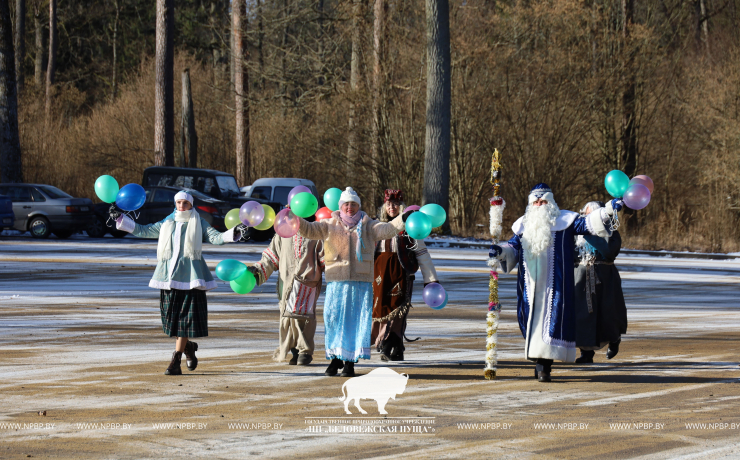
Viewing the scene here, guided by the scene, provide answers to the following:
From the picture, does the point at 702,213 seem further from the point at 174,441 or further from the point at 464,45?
the point at 174,441

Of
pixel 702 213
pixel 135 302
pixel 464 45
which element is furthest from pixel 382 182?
pixel 135 302

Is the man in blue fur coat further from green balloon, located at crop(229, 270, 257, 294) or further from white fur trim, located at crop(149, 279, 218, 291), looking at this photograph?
white fur trim, located at crop(149, 279, 218, 291)

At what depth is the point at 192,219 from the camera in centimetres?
905

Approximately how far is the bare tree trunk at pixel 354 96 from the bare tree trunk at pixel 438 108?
3401 millimetres

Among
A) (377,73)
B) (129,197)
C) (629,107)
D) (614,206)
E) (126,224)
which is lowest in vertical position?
(126,224)

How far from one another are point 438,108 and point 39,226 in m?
→ 11.8

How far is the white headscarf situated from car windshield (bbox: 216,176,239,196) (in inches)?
760

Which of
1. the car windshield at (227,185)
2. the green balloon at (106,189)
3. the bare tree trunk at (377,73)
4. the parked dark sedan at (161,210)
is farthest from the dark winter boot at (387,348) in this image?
the bare tree trunk at (377,73)

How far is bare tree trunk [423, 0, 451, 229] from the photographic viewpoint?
28375 mm

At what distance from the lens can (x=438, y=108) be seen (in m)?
28.7

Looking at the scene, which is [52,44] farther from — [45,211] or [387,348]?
[387,348]

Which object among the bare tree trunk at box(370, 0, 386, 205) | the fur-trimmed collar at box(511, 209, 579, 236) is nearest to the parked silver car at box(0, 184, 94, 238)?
the bare tree trunk at box(370, 0, 386, 205)

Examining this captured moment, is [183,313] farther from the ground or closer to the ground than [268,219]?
closer to the ground

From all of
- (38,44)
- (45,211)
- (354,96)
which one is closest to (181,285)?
(45,211)
